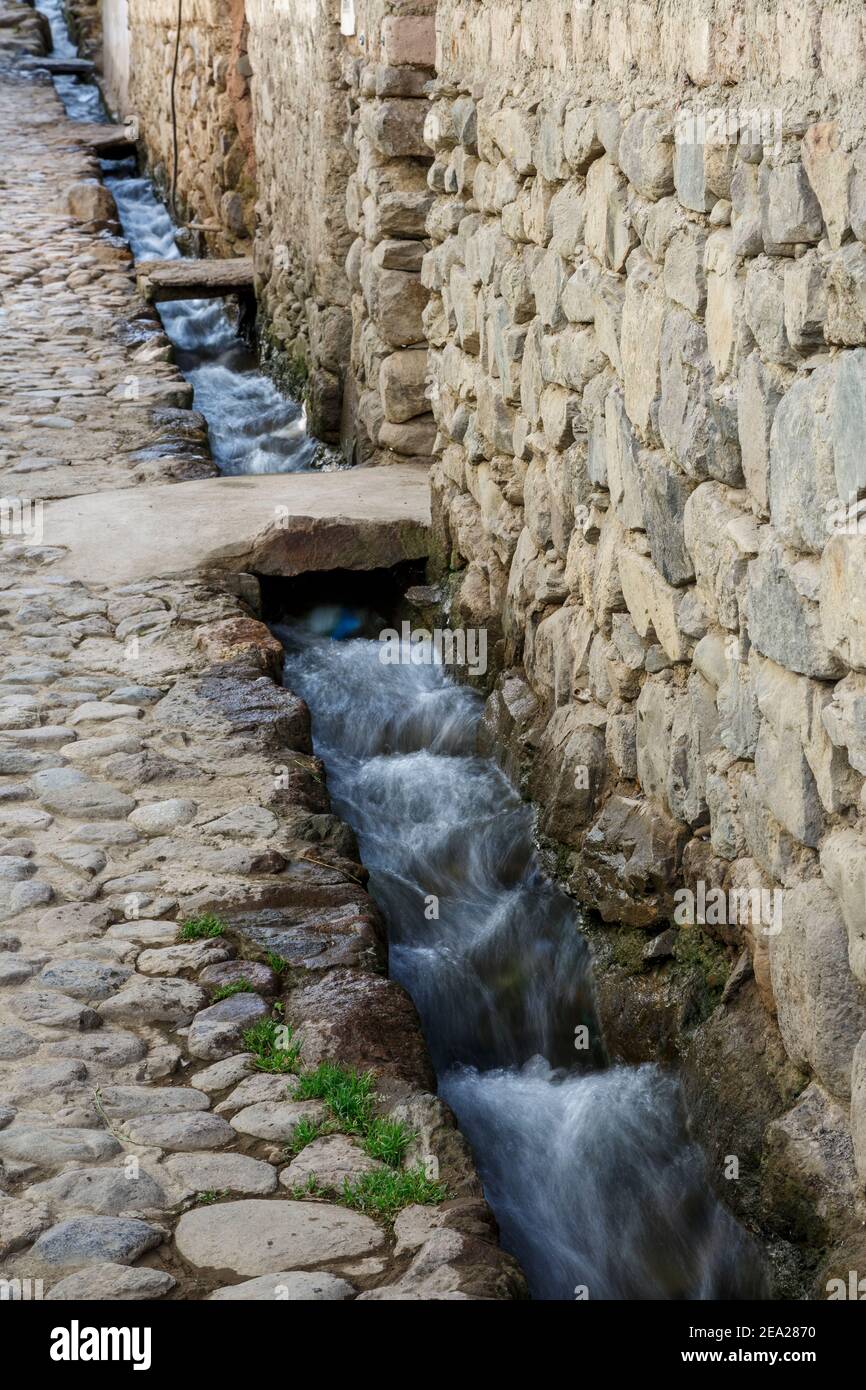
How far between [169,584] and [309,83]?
3.10 m

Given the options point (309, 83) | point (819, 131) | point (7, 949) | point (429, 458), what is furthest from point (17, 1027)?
point (309, 83)

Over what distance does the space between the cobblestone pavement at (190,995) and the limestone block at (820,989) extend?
61 cm

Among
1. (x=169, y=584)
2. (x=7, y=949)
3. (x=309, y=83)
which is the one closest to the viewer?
(x=7, y=949)

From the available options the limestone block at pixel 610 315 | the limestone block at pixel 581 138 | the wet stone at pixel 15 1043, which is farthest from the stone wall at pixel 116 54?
the wet stone at pixel 15 1043

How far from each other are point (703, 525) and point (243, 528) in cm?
301

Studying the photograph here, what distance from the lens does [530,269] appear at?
416cm

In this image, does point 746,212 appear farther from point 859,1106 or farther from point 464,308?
point 464,308

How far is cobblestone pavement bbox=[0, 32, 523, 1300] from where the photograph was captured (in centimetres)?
239

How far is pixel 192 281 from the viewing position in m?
9.45

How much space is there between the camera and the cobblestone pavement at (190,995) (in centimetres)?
239

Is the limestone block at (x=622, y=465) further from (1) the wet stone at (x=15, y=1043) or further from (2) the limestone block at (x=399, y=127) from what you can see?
(2) the limestone block at (x=399, y=127)

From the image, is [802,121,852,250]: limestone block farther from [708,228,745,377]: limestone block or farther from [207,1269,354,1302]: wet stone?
[207,1269,354,1302]: wet stone

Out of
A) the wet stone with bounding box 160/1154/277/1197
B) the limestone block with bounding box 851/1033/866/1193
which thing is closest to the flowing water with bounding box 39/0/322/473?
the wet stone with bounding box 160/1154/277/1197
